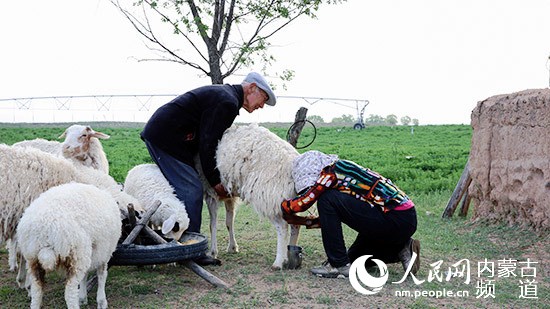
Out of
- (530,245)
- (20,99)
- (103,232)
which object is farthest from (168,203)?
(20,99)

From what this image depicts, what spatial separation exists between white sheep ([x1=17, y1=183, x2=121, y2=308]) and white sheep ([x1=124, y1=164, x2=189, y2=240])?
3.07ft

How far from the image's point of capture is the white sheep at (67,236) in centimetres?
401

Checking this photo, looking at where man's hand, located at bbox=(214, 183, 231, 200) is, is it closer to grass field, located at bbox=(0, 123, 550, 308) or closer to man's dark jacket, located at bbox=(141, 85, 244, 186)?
man's dark jacket, located at bbox=(141, 85, 244, 186)

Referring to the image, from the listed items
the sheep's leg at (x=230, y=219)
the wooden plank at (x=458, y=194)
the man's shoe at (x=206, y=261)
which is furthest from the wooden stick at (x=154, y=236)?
the wooden plank at (x=458, y=194)

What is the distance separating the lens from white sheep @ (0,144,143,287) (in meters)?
4.80

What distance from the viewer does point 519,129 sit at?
773cm

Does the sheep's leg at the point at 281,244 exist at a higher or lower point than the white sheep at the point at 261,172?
lower

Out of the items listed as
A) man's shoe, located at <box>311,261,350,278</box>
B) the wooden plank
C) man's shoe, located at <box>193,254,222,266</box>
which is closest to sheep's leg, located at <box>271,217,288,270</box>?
man's shoe, located at <box>311,261,350,278</box>

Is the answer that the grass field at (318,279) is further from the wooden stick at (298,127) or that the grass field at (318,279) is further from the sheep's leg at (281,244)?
the wooden stick at (298,127)

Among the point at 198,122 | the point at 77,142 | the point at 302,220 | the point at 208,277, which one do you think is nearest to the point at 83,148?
the point at 77,142

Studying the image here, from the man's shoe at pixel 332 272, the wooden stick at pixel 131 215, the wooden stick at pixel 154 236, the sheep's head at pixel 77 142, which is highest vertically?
the sheep's head at pixel 77 142

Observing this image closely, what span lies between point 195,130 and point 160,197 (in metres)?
0.92

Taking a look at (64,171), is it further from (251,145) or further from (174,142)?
(251,145)

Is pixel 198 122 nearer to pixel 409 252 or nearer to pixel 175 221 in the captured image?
pixel 175 221
